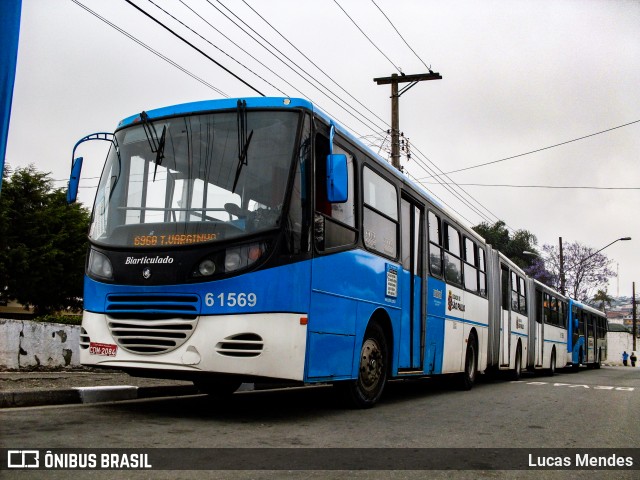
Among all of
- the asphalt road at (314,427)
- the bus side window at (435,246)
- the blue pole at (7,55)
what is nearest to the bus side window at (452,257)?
the bus side window at (435,246)

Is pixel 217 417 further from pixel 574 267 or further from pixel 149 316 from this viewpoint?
pixel 574 267

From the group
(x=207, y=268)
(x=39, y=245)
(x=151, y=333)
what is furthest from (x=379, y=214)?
(x=39, y=245)

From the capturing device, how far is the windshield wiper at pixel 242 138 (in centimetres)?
668

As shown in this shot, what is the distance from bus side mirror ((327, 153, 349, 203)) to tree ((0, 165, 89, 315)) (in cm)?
3517

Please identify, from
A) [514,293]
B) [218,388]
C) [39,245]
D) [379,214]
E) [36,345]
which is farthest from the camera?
[39,245]

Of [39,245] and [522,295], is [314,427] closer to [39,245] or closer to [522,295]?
[522,295]

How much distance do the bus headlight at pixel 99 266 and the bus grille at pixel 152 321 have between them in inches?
10.3

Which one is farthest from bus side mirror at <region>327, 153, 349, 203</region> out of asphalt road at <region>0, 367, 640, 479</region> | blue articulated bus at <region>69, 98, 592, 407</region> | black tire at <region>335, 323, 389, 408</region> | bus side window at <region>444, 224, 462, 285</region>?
bus side window at <region>444, 224, 462, 285</region>

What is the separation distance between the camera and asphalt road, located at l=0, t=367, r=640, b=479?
4957mm

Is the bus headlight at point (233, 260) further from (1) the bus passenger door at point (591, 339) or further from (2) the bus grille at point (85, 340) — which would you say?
(1) the bus passenger door at point (591, 339)

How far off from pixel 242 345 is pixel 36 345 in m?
6.65

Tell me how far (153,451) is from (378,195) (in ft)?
15.9

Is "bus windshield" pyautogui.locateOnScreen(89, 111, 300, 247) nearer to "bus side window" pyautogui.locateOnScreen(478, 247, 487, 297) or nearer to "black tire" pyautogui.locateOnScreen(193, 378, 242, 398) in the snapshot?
"black tire" pyautogui.locateOnScreen(193, 378, 242, 398)

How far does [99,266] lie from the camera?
683cm
